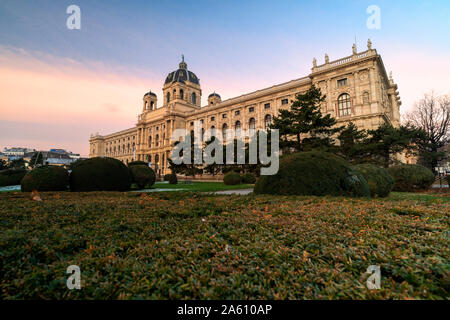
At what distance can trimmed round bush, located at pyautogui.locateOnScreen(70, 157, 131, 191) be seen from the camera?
33.8ft

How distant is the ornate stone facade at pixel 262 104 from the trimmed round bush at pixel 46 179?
29.1 metres

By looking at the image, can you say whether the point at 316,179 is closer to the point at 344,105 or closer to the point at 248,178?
the point at 248,178

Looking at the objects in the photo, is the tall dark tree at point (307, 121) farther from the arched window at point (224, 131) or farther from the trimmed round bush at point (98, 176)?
the arched window at point (224, 131)

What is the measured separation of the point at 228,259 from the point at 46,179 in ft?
38.8

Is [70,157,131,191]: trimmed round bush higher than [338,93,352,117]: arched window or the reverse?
the reverse

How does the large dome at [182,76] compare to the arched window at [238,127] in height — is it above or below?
above

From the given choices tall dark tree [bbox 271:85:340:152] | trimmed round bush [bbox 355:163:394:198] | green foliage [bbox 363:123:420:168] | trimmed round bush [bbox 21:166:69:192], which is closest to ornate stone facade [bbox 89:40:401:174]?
green foliage [bbox 363:123:420:168]

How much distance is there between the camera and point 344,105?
26688 millimetres

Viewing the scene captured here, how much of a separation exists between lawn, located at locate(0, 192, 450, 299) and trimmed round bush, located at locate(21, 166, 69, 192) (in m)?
8.34

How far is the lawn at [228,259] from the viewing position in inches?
57.2

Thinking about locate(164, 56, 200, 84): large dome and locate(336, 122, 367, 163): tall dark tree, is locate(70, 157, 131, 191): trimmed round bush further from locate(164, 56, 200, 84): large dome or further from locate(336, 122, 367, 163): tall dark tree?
locate(164, 56, 200, 84): large dome

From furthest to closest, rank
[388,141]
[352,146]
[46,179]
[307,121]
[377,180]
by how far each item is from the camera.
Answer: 1. [352,146]
2. [307,121]
3. [388,141]
4. [46,179]
5. [377,180]

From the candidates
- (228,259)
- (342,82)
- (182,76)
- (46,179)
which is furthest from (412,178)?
(182,76)

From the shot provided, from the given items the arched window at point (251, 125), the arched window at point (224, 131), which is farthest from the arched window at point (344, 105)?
the arched window at point (224, 131)
